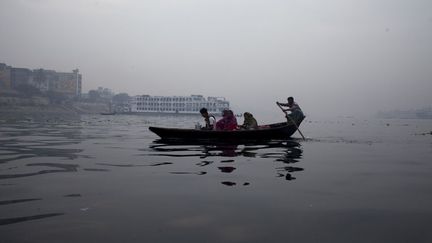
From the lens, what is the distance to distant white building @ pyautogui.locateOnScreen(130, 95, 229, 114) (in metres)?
147

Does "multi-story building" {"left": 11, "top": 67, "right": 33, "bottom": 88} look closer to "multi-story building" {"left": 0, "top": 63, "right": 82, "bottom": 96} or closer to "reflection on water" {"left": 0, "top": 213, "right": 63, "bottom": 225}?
"multi-story building" {"left": 0, "top": 63, "right": 82, "bottom": 96}

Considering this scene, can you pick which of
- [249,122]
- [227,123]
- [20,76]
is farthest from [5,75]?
[227,123]

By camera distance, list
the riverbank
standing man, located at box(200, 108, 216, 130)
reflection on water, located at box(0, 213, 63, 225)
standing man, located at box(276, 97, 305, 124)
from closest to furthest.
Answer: reflection on water, located at box(0, 213, 63, 225), standing man, located at box(200, 108, 216, 130), standing man, located at box(276, 97, 305, 124), the riverbank

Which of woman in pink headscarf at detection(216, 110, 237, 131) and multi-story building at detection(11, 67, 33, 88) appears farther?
multi-story building at detection(11, 67, 33, 88)

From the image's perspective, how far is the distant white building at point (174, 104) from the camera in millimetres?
146750

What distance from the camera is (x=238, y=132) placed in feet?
55.9

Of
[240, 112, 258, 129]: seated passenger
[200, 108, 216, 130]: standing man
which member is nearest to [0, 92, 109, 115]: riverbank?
[200, 108, 216, 130]: standing man

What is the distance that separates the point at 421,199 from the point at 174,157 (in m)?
6.93

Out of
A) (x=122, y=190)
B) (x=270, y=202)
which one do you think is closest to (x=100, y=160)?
(x=122, y=190)

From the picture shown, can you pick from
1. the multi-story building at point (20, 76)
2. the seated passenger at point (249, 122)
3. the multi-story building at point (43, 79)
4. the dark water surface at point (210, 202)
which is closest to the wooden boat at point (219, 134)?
the seated passenger at point (249, 122)

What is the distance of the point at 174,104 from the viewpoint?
14888 cm

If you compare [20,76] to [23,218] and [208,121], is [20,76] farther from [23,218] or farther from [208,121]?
[23,218]

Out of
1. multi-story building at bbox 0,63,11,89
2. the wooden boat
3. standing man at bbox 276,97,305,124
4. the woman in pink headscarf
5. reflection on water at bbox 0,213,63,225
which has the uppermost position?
multi-story building at bbox 0,63,11,89

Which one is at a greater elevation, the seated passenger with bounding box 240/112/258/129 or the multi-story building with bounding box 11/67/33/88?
the multi-story building with bounding box 11/67/33/88
